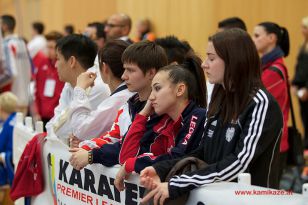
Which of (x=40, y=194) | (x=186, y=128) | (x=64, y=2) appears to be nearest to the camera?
(x=186, y=128)

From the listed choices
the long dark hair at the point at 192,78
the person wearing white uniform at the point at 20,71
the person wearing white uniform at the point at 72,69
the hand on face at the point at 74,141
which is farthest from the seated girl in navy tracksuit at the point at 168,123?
the person wearing white uniform at the point at 20,71

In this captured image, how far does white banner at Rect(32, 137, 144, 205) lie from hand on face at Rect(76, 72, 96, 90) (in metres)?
0.44

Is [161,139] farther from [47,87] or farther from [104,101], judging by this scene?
[47,87]

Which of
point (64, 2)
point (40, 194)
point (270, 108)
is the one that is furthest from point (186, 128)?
point (64, 2)

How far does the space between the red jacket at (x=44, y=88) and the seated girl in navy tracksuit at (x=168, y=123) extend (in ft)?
15.4

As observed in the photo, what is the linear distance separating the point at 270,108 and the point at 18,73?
1.61 m

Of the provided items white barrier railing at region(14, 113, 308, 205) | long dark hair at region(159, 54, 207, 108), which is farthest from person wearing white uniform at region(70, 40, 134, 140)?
long dark hair at region(159, 54, 207, 108)

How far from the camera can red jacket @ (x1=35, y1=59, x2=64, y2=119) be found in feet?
29.3

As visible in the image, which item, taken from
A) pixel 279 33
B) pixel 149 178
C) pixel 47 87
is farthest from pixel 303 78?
pixel 149 178

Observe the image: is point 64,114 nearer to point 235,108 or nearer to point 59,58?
point 59,58

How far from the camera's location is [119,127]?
15.6 feet

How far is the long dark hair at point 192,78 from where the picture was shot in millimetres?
4133

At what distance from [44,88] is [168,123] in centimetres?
506

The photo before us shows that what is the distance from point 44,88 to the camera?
29.6 feet
